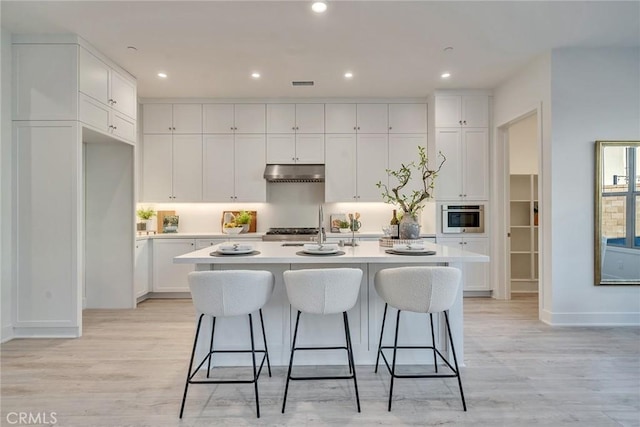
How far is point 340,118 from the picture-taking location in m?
5.05

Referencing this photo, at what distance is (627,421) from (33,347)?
4302 millimetres

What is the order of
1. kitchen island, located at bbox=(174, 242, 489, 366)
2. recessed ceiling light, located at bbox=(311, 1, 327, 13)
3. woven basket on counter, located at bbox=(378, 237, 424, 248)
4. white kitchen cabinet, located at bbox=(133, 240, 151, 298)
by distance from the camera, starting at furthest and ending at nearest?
1. white kitchen cabinet, located at bbox=(133, 240, 151, 298)
2. woven basket on counter, located at bbox=(378, 237, 424, 248)
3. recessed ceiling light, located at bbox=(311, 1, 327, 13)
4. kitchen island, located at bbox=(174, 242, 489, 366)

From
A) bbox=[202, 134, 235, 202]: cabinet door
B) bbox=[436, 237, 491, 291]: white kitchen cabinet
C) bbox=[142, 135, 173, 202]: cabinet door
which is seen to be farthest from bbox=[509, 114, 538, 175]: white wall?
bbox=[142, 135, 173, 202]: cabinet door

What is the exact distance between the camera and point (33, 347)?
3.03 meters

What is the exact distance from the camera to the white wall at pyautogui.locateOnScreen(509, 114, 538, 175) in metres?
5.24

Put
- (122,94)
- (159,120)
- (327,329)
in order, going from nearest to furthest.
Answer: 1. (327,329)
2. (122,94)
3. (159,120)

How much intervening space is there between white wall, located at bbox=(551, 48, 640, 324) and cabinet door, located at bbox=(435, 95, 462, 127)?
1.29 metres

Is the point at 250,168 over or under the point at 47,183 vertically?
over

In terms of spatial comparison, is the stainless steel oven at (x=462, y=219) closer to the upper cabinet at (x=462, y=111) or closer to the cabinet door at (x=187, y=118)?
the upper cabinet at (x=462, y=111)

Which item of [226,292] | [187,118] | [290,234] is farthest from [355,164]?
[226,292]

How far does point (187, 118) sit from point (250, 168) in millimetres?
1136

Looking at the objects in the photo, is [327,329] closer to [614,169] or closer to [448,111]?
[614,169]

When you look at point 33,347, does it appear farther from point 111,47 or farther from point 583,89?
point 583,89

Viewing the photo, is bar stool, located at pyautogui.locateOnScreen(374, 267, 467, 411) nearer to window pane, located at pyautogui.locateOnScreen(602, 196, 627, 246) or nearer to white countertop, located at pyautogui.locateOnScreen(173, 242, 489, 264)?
white countertop, located at pyautogui.locateOnScreen(173, 242, 489, 264)
